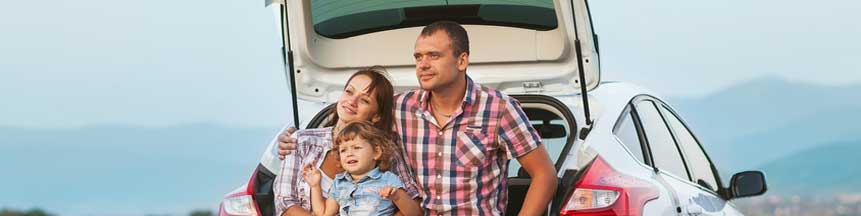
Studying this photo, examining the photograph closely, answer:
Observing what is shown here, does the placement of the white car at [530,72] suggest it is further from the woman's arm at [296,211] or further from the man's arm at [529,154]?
the man's arm at [529,154]

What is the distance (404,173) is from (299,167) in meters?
0.41

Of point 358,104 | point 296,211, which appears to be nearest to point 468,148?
point 358,104

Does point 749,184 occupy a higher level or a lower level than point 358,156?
lower

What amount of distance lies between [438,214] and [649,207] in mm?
797

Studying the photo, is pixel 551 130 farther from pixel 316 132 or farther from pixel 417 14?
pixel 316 132

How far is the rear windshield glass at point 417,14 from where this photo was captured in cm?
726

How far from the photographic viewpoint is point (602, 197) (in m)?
6.04

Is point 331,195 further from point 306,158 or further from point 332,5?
point 332,5

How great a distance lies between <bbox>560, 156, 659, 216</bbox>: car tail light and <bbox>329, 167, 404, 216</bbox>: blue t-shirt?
62 cm

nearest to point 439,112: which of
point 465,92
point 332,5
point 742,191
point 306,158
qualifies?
point 465,92

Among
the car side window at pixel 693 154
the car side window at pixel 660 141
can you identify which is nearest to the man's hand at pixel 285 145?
the car side window at pixel 660 141

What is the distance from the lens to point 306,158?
19.9 feet

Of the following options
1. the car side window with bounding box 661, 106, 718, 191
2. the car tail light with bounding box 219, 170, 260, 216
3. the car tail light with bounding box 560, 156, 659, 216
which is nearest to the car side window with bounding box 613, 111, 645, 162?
the car tail light with bounding box 560, 156, 659, 216

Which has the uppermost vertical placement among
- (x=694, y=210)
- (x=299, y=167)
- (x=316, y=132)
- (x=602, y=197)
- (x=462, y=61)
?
(x=462, y=61)
